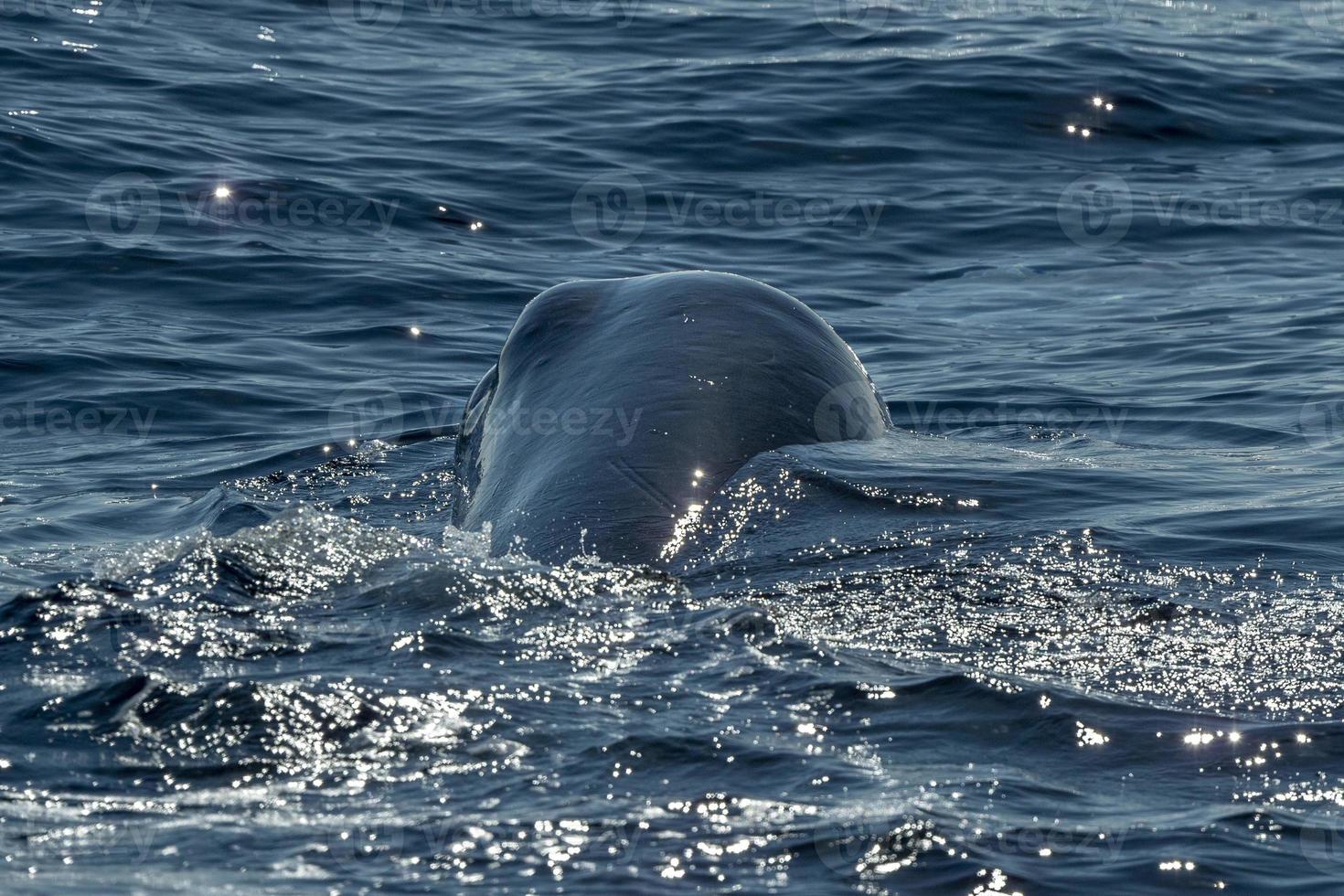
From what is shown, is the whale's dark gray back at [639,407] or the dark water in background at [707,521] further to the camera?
the whale's dark gray back at [639,407]

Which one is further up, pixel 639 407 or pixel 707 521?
pixel 639 407

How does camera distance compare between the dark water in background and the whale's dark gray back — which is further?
the whale's dark gray back

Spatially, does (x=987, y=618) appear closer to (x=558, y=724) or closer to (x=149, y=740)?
(x=558, y=724)

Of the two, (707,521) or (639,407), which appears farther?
(639,407)

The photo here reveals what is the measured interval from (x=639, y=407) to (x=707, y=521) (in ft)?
2.15

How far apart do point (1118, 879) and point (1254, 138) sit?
16.4m

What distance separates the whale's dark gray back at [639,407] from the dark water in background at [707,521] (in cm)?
20

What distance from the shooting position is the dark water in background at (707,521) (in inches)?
169

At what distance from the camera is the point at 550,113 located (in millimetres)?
18984

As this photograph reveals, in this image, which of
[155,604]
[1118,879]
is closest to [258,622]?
[155,604]

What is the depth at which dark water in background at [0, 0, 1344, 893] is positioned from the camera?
429 centimetres

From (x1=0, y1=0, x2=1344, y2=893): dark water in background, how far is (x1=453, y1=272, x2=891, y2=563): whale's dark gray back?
0.20m

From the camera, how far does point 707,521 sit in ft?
20.5

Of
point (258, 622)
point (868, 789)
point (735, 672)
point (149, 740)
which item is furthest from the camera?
point (258, 622)
